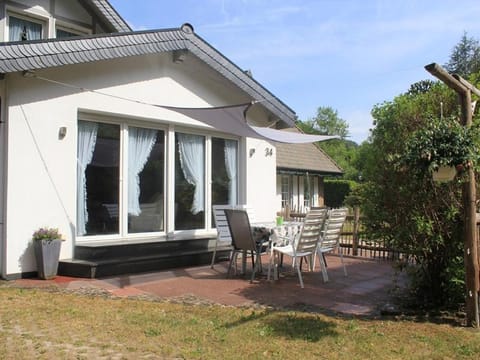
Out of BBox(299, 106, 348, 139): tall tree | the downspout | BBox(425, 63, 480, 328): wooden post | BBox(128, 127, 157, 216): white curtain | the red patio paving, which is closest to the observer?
BBox(425, 63, 480, 328): wooden post

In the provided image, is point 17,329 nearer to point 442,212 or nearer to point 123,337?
point 123,337

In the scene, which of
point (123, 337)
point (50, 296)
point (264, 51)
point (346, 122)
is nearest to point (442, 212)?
point (123, 337)

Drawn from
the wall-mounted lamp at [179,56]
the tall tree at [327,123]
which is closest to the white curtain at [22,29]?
the wall-mounted lamp at [179,56]

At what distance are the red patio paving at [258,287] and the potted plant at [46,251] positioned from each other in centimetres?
13

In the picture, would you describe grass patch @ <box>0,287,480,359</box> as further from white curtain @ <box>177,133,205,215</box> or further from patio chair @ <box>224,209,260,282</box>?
white curtain @ <box>177,133,205,215</box>

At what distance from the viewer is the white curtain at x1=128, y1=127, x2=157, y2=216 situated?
7.81 m

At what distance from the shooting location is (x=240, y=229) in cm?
668

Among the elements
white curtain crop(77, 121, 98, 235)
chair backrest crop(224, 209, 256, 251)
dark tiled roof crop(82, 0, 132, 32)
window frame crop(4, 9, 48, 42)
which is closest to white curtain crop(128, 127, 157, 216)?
white curtain crop(77, 121, 98, 235)

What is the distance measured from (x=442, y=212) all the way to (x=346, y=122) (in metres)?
55.2

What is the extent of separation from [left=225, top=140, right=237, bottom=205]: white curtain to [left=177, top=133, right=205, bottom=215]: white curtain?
2.29ft

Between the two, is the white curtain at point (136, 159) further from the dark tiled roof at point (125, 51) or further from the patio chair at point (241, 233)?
the patio chair at point (241, 233)

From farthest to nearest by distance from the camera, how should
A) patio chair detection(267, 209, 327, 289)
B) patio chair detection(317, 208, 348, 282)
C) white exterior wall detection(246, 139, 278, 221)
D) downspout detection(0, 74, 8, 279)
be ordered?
1. white exterior wall detection(246, 139, 278, 221)
2. patio chair detection(317, 208, 348, 282)
3. downspout detection(0, 74, 8, 279)
4. patio chair detection(267, 209, 327, 289)

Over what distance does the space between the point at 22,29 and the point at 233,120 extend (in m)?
A: 5.04

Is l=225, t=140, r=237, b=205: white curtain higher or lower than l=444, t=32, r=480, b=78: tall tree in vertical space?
lower
